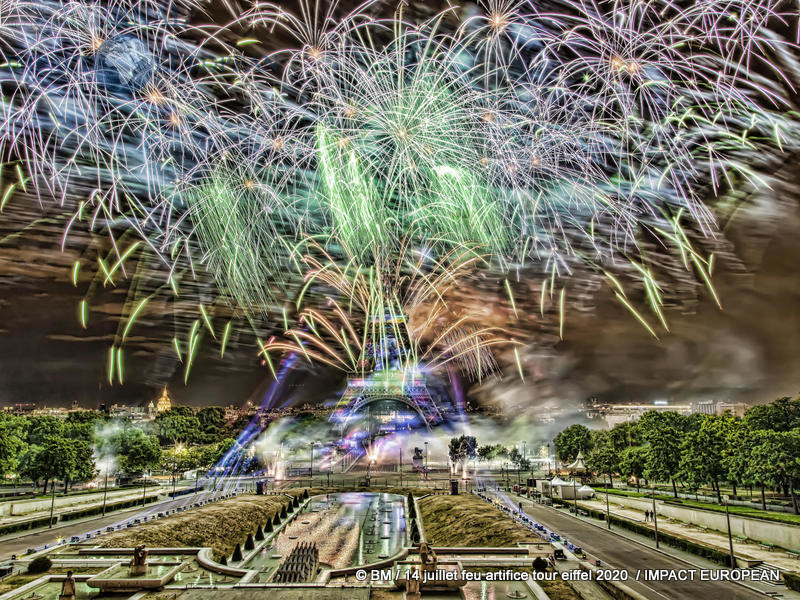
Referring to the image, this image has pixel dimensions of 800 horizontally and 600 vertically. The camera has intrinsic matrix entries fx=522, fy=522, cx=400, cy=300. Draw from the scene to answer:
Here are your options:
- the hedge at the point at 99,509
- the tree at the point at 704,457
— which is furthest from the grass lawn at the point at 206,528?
the tree at the point at 704,457

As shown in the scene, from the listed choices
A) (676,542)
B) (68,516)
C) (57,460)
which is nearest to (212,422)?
(57,460)

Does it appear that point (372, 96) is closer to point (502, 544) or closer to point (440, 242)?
point (440, 242)

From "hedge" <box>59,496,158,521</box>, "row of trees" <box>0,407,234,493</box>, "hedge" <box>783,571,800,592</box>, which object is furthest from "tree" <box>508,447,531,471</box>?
"hedge" <box>783,571,800,592</box>

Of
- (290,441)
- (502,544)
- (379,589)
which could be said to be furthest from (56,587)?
(290,441)

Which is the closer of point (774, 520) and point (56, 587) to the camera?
point (56, 587)

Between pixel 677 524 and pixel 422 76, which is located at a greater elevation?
pixel 422 76

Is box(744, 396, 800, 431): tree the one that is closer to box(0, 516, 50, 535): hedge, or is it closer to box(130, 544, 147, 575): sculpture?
box(130, 544, 147, 575): sculpture
